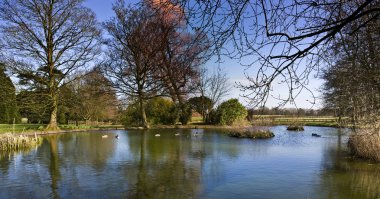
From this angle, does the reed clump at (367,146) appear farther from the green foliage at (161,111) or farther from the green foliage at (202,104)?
the green foliage at (202,104)

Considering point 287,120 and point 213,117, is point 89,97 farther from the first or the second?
point 287,120

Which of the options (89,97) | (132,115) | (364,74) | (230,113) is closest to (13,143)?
(364,74)

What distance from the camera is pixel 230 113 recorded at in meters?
25.7

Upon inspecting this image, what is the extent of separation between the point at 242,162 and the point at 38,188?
5.25 meters

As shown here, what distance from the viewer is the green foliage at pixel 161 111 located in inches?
1015

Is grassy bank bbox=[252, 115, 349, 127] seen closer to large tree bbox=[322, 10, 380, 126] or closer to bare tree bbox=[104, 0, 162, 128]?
large tree bbox=[322, 10, 380, 126]

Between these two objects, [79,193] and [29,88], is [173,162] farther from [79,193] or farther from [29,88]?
[29,88]

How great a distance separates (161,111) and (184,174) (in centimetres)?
1780

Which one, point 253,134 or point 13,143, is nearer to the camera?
point 13,143

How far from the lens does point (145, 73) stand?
23422mm

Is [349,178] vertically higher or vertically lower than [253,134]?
lower

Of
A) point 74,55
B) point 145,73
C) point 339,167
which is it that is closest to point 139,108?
point 145,73

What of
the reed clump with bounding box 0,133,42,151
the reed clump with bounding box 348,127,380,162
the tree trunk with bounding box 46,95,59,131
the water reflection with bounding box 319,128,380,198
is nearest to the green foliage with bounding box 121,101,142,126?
the tree trunk with bounding box 46,95,59,131

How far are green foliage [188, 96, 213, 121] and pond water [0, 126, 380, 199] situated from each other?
1518 centimetres
